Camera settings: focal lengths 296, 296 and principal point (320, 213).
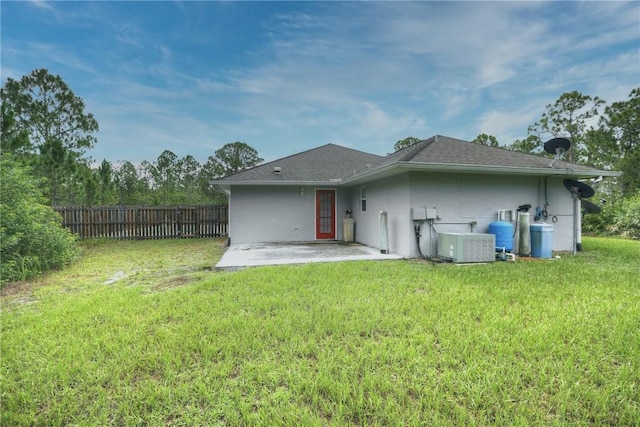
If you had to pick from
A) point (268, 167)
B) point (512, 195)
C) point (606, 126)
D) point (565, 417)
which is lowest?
point (565, 417)

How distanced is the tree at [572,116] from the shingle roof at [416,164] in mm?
18203

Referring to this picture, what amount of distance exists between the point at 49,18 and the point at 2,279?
7.54m

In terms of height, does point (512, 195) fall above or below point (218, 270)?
above

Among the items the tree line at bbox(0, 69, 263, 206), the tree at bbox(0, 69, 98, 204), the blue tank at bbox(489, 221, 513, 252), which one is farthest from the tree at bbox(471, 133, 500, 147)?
the tree at bbox(0, 69, 98, 204)

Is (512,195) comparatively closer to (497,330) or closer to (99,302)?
(497,330)

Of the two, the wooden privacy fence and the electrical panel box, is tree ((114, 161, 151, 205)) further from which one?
the electrical panel box

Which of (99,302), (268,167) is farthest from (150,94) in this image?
(99,302)

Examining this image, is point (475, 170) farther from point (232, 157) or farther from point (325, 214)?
point (232, 157)

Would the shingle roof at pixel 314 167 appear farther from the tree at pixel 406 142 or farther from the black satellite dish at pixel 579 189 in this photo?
the tree at pixel 406 142

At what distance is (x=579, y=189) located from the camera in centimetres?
807

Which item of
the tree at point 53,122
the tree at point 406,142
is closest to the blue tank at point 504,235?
the tree at point 53,122

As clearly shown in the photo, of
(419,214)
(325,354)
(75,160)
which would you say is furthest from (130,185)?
(325,354)

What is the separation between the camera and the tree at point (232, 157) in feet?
89.2

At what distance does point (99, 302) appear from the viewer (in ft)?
13.1
